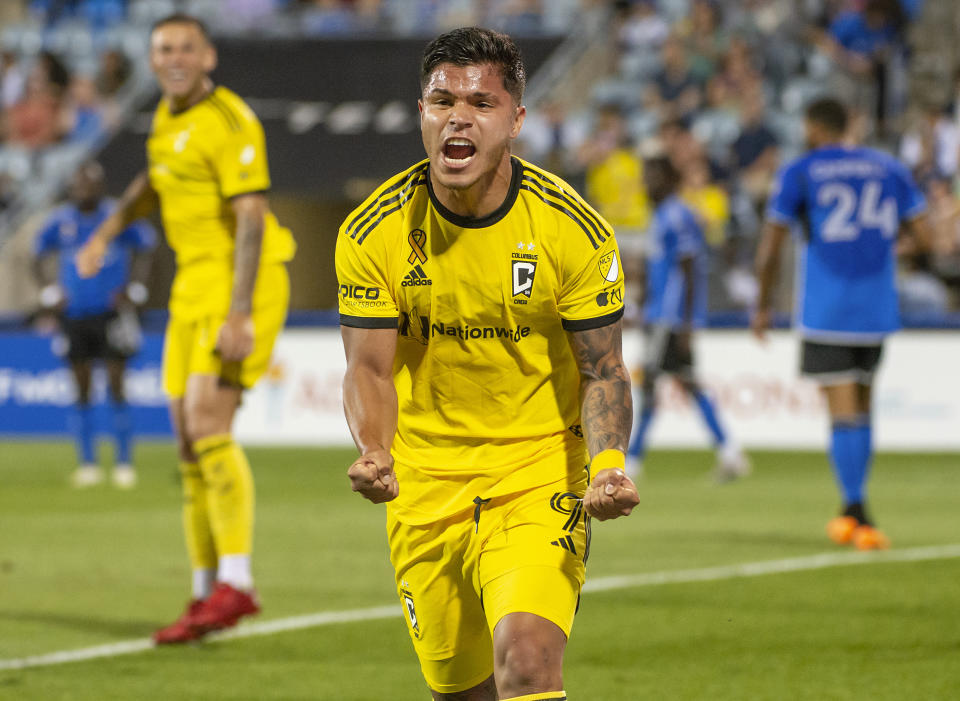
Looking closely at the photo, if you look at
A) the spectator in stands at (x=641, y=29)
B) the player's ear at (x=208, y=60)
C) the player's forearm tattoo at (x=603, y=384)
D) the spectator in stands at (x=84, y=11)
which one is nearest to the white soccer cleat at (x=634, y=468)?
the player's ear at (x=208, y=60)

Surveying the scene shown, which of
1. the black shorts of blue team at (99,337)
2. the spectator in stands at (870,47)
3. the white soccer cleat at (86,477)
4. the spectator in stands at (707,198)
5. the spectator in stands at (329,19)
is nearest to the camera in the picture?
the white soccer cleat at (86,477)

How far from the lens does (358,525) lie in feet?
34.9

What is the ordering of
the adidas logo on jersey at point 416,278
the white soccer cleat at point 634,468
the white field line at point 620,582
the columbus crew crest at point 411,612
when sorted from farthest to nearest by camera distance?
the white soccer cleat at point 634,468 < the white field line at point 620,582 < the columbus crew crest at point 411,612 < the adidas logo on jersey at point 416,278

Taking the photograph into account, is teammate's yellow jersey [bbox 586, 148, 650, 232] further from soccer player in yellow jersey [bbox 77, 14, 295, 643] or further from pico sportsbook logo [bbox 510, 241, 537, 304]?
pico sportsbook logo [bbox 510, 241, 537, 304]

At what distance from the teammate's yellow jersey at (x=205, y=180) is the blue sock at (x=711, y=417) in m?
6.66

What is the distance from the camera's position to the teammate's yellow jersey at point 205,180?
6715 millimetres

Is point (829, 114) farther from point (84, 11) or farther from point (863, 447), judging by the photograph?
point (84, 11)

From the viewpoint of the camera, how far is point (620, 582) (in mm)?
8203

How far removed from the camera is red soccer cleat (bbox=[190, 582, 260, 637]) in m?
6.47

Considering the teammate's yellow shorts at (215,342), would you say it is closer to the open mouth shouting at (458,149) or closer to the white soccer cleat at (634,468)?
the open mouth shouting at (458,149)

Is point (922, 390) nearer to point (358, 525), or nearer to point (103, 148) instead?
point (358, 525)

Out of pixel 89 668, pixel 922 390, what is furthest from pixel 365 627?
pixel 922 390

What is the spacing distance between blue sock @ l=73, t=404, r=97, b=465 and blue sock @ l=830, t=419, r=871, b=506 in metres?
6.67

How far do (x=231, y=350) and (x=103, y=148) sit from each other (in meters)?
15.5
